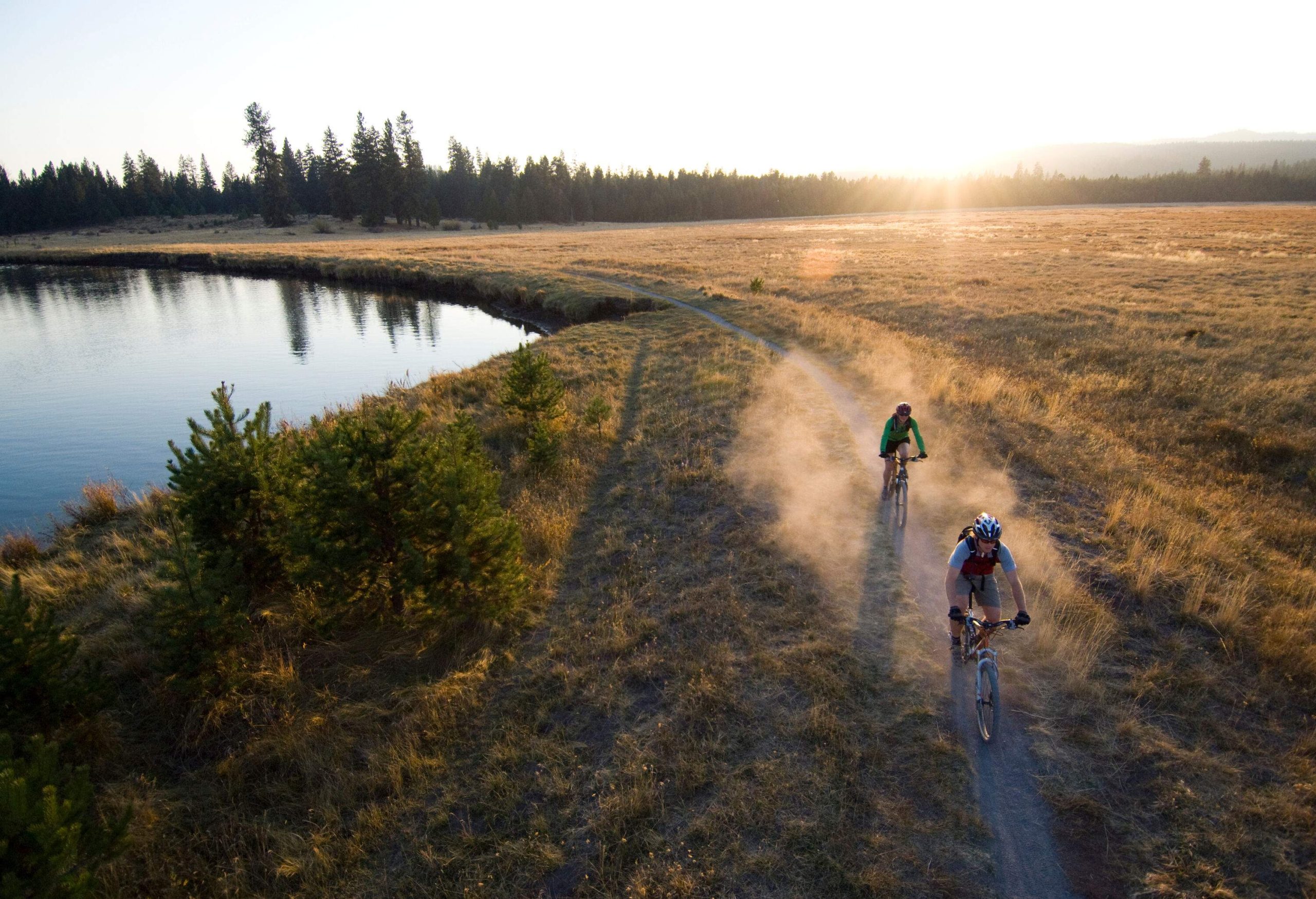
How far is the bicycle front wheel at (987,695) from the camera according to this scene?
612cm

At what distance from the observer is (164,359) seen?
29719mm

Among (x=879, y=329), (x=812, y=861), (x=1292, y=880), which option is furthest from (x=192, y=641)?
(x=879, y=329)

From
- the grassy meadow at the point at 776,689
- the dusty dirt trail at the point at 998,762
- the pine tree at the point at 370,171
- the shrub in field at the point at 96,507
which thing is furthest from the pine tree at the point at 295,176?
the dusty dirt trail at the point at 998,762

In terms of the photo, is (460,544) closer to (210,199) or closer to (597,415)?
(597,415)

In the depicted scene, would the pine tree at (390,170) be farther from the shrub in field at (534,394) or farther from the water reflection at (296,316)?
the shrub in field at (534,394)

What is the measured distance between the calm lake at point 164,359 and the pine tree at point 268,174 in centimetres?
4629

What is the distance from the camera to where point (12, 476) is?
16109mm

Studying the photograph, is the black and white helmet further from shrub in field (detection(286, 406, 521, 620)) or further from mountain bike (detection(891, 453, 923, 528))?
shrub in field (detection(286, 406, 521, 620))

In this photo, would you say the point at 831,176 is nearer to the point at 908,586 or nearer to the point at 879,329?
the point at 879,329

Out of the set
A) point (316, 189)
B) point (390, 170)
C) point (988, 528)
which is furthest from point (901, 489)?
point (316, 189)

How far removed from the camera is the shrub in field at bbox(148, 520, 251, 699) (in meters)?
6.71

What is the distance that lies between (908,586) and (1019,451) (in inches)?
232

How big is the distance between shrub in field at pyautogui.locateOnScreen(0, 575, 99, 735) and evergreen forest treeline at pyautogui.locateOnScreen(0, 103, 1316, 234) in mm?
101162

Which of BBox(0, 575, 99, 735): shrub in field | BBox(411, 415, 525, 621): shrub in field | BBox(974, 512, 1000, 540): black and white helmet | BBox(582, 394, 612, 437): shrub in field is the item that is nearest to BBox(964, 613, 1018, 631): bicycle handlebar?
BBox(974, 512, 1000, 540): black and white helmet
